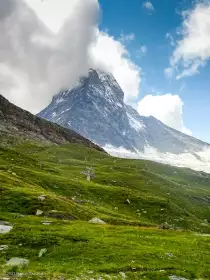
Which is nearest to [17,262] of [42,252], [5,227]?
[42,252]

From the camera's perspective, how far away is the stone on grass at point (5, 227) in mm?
38306

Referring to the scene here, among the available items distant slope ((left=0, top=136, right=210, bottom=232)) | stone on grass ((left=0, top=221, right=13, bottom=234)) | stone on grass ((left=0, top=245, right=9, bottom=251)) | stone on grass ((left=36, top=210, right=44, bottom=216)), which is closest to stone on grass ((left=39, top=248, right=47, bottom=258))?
stone on grass ((left=0, top=245, right=9, bottom=251))

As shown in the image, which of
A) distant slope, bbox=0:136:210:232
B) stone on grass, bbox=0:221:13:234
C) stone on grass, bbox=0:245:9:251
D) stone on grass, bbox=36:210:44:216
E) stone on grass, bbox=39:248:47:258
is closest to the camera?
stone on grass, bbox=39:248:47:258

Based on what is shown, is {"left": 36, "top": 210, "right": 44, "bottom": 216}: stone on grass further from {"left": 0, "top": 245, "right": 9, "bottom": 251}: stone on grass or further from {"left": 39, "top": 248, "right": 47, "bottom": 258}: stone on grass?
{"left": 39, "top": 248, "right": 47, "bottom": 258}: stone on grass

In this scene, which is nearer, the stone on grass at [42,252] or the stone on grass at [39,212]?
the stone on grass at [42,252]

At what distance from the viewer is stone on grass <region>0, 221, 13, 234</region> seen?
38.3m

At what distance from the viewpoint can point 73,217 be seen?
180 ft

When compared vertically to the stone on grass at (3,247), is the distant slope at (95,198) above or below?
above

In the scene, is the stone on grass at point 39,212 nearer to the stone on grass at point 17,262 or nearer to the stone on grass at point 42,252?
the stone on grass at point 42,252

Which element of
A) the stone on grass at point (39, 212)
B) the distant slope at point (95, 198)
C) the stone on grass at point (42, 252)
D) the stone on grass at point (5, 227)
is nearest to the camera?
the stone on grass at point (42, 252)

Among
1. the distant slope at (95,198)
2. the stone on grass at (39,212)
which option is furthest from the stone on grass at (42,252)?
the distant slope at (95,198)

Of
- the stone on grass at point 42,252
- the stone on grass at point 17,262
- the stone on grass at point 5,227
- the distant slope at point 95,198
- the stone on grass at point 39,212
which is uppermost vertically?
the distant slope at point 95,198

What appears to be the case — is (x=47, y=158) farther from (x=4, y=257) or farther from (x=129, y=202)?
(x=4, y=257)

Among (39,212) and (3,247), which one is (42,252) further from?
(39,212)
